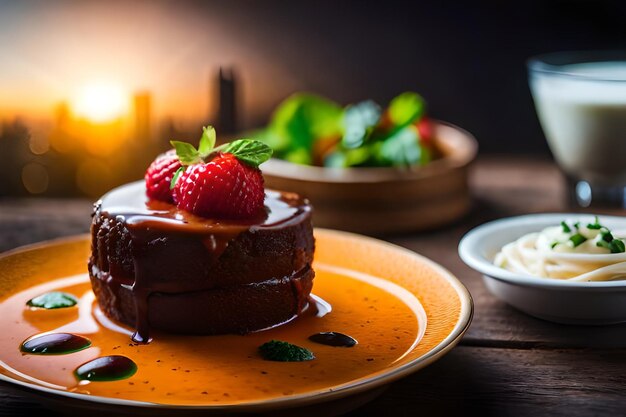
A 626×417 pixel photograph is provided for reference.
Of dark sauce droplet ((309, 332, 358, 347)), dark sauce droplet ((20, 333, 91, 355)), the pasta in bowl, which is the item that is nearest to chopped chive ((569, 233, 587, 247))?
the pasta in bowl

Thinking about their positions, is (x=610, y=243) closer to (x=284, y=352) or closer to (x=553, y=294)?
(x=553, y=294)

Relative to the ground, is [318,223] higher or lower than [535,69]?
lower

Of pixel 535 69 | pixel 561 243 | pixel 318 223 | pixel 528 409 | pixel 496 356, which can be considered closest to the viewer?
pixel 528 409

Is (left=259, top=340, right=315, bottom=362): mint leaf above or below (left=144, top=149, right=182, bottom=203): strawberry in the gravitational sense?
below

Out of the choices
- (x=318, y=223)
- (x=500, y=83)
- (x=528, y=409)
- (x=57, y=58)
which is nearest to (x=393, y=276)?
(x=528, y=409)

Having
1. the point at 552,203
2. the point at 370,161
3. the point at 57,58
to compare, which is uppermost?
the point at 57,58

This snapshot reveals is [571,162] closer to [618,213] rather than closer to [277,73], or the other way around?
[618,213]

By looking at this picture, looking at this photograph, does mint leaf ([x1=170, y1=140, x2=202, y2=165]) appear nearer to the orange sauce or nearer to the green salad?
the orange sauce
